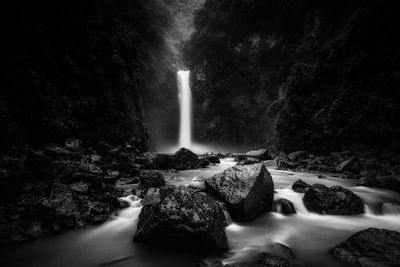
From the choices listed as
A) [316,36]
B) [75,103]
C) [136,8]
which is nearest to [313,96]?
[316,36]

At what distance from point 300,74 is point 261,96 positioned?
1170 cm

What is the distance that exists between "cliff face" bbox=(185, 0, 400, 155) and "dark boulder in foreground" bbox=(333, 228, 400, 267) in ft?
44.1

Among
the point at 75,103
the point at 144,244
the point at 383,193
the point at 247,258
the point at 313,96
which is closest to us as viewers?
the point at 247,258

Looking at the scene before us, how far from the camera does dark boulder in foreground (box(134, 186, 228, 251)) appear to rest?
184 inches

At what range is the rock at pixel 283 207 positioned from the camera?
279 inches

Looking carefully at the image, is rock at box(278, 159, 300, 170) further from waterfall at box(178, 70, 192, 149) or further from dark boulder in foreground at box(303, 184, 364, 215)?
waterfall at box(178, 70, 192, 149)

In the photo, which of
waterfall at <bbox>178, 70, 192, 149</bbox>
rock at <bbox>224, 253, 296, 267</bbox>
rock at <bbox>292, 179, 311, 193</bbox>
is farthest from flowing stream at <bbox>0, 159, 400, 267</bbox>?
waterfall at <bbox>178, 70, 192, 149</bbox>

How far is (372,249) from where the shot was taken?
4.46m

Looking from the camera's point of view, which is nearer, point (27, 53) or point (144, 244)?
point (144, 244)

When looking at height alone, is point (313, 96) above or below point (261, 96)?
below

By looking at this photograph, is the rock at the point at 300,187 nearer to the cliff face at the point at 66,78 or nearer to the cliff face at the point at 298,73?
the cliff face at the point at 298,73

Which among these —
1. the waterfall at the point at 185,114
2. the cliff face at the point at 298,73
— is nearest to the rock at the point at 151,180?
the cliff face at the point at 298,73

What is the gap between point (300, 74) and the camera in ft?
75.3

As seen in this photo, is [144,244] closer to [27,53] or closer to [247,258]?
[247,258]
